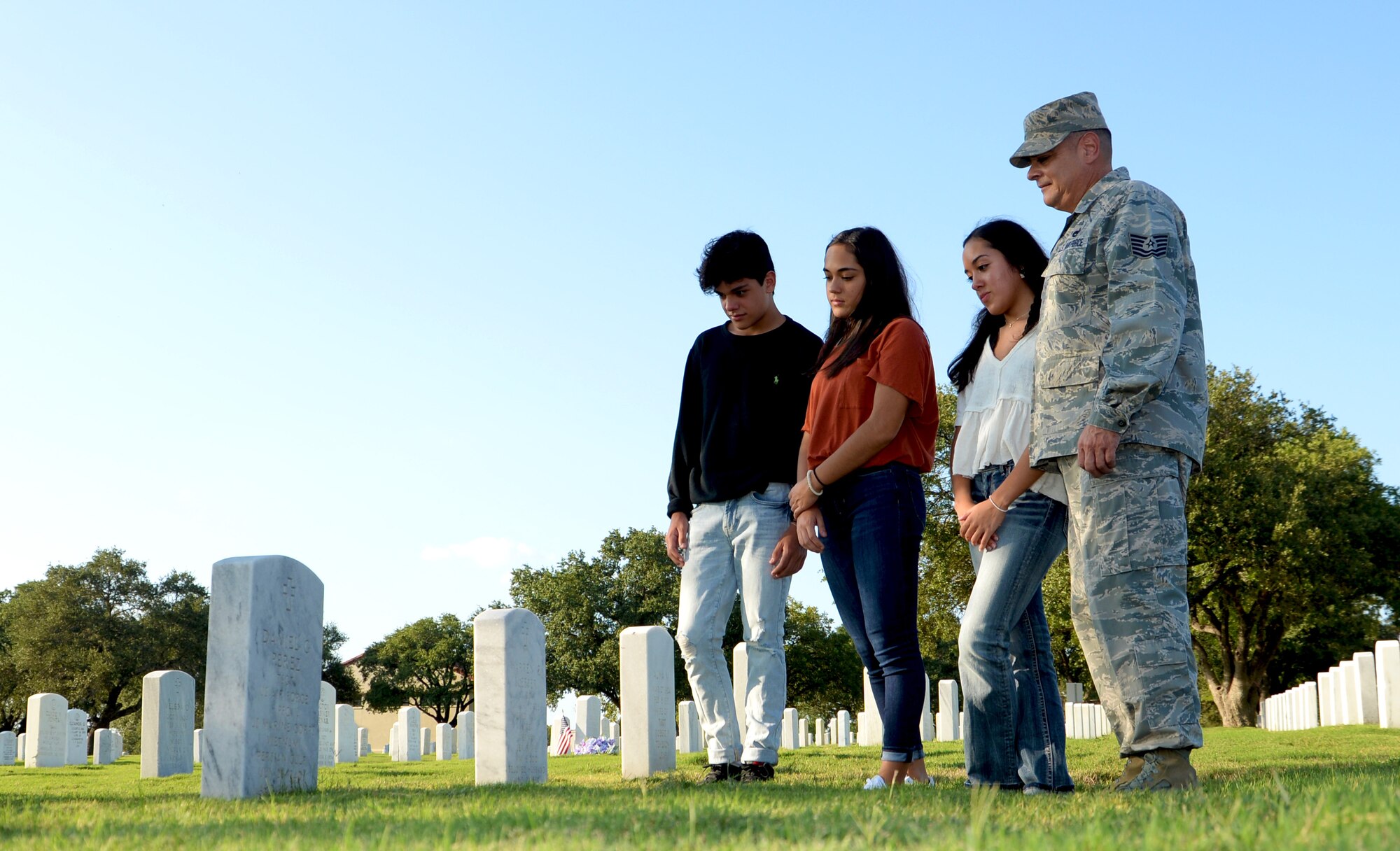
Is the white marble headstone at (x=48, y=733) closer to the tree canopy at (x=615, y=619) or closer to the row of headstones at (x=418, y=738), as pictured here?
the row of headstones at (x=418, y=738)

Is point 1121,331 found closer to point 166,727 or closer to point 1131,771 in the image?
point 1131,771

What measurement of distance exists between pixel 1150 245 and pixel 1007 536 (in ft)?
3.92

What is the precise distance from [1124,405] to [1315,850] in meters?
2.09

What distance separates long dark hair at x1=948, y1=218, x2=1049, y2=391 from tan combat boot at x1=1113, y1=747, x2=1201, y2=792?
67.0 inches

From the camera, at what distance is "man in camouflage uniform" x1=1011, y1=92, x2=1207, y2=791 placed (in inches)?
153

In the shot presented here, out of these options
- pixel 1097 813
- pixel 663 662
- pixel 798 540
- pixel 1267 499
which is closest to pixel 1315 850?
pixel 1097 813

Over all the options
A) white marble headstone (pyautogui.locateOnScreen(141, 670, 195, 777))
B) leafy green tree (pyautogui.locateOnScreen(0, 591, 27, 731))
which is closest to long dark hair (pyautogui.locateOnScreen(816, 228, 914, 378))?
white marble headstone (pyautogui.locateOnScreen(141, 670, 195, 777))

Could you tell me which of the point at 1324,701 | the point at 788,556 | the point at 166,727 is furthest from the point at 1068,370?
the point at 1324,701

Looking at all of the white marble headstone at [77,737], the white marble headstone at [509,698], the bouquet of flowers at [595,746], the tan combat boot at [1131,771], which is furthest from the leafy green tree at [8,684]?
the tan combat boot at [1131,771]

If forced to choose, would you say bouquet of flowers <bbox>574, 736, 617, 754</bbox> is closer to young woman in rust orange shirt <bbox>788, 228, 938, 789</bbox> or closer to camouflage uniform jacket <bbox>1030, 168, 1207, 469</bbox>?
young woman in rust orange shirt <bbox>788, 228, 938, 789</bbox>

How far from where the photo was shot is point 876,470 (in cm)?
481

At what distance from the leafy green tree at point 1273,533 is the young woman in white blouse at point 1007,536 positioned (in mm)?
21417

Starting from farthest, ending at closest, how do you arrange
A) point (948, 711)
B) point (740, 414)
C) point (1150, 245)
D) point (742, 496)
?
point (948, 711) < point (740, 414) < point (742, 496) < point (1150, 245)

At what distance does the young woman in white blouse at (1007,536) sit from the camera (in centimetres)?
435
